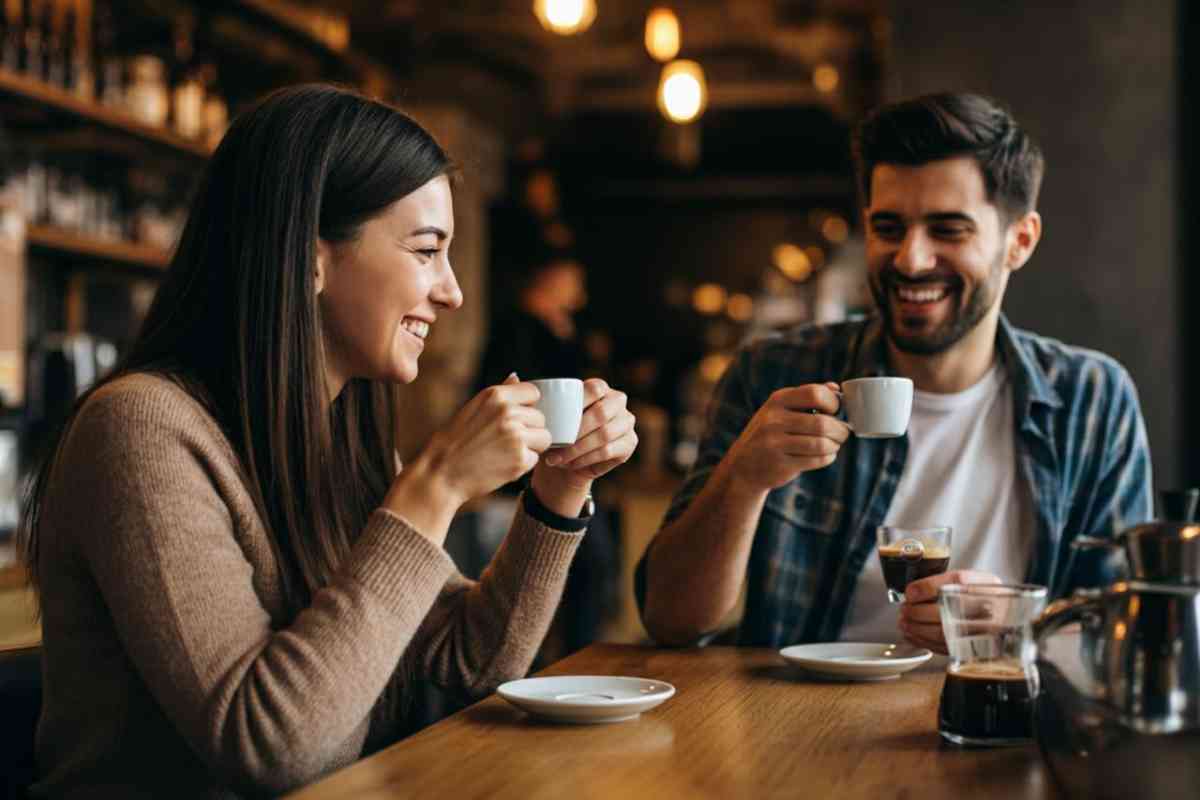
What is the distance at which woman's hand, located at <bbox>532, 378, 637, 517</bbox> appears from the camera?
1.60 meters

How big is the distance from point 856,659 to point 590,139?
30.5 feet

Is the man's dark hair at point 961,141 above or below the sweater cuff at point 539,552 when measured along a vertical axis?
above

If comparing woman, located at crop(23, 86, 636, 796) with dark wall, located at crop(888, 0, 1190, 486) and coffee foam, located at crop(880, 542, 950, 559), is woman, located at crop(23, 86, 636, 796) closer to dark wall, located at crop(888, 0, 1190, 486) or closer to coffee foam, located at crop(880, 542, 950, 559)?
coffee foam, located at crop(880, 542, 950, 559)

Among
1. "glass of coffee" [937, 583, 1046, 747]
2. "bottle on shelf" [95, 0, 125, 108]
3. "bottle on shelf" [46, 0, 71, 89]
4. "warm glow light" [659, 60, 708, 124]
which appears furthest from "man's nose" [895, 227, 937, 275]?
"warm glow light" [659, 60, 708, 124]

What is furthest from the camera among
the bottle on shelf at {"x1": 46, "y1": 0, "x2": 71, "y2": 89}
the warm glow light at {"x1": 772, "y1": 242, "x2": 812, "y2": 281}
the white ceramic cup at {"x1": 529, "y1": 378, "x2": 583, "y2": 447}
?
the warm glow light at {"x1": 772, "y1": 242, "x2": 812, "y2": 281}

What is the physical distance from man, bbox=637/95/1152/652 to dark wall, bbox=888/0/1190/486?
822 mm

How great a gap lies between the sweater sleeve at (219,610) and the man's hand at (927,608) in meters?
0.66

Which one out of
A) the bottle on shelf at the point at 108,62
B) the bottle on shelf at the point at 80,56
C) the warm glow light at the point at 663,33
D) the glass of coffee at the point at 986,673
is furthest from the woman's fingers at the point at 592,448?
the warm glow light at the point at 663,33

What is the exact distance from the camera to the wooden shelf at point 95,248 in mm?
3875

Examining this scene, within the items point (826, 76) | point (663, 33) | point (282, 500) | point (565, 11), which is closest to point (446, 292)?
point (282, 500)

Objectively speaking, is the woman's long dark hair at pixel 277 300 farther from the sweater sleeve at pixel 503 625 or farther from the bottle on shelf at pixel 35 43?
the bottle on shelf at pixel 35 43

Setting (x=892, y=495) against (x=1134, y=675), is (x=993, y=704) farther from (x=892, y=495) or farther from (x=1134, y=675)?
(x=892, y=495)

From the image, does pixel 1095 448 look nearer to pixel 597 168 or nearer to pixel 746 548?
pixel 746 548

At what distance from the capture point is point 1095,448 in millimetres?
2201
